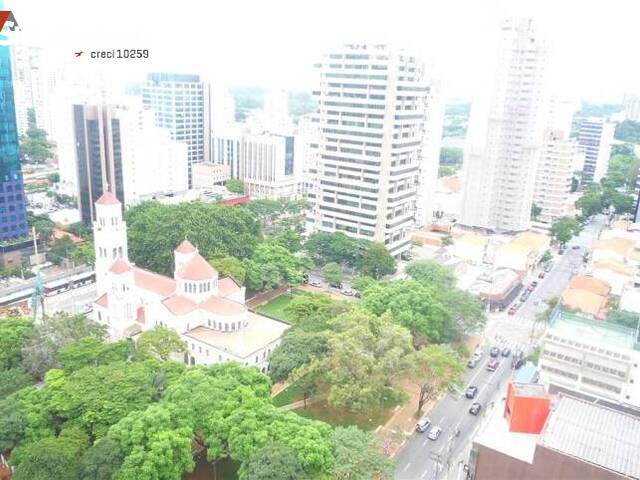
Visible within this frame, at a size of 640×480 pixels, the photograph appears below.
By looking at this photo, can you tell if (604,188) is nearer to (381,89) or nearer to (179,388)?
(381,89)

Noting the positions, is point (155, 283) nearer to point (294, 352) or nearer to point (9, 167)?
point (294, 352)

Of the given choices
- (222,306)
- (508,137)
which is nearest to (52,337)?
(222,306)

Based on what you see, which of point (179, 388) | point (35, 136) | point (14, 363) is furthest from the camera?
point (35, 136)

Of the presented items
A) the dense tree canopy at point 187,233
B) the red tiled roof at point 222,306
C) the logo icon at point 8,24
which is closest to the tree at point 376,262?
the dense tree canopy at point 187,233

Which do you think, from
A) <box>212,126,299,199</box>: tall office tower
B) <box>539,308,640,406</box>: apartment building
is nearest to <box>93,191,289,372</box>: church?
<box>539,308,640,406</box>: apartment building

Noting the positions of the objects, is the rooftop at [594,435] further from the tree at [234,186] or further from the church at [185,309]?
the tree at [234,186]

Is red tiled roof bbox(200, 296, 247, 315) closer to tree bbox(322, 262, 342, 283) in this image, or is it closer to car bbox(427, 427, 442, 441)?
car bbox(427, 427, 442, 441)

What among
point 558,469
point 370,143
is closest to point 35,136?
point 370,143
